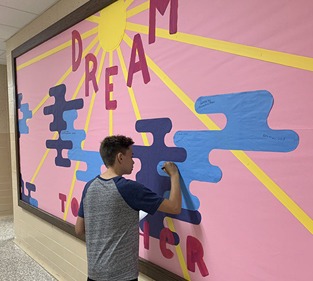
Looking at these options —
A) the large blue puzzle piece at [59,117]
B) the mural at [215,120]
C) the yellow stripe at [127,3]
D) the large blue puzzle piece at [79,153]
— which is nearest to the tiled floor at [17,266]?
the large blue puzzle piece at [59,117]

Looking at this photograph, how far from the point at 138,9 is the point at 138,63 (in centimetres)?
33

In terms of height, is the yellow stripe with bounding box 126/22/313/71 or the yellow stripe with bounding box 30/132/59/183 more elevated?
the yellow stripe with bounding box 126/22/313/71

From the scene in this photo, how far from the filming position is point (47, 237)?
3076 mm

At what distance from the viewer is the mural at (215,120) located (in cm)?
113

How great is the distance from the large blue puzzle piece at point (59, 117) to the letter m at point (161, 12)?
1.06 m

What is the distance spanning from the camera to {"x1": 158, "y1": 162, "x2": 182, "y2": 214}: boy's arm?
57.2 inches

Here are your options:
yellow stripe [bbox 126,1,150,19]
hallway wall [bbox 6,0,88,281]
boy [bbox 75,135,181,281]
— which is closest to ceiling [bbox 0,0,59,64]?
hallway wall [bbox 6,0,88,281]

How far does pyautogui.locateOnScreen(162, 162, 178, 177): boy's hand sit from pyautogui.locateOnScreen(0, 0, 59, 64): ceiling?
2097 mm

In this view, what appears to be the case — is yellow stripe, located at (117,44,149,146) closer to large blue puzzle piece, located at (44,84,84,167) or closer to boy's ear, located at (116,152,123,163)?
boy's ear, located at (116,152,123,163)

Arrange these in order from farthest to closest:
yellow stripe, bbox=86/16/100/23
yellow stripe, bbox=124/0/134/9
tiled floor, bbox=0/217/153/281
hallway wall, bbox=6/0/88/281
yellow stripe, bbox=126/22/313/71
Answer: tiled floor, bbox=0/217/153/281 → hallway wall, bbox=6/0/88/281 → yellow stripe, bbox=86/16/100/23 → yellow stripe, bbox=124/0/134/9 → yellow stripe, bbox=126/22/313/71

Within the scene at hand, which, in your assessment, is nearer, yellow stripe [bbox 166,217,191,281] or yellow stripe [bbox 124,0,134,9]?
yellow stripe [bbox 166,217,191,281]

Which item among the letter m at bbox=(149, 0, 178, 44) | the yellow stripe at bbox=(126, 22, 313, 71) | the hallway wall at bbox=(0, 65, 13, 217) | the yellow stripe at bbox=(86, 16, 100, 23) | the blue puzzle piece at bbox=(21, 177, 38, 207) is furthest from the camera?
the hallway wall at bbox=(0, 65, 13, 217)

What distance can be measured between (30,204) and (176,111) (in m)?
2.50

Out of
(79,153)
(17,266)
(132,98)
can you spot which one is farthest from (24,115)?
(132,98)
